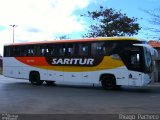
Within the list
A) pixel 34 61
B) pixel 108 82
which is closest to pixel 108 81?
pixel 108 82

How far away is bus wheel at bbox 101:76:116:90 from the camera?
25206 millimetres

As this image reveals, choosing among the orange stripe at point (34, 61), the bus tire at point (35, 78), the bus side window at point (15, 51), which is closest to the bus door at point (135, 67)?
the orange stripe at point (34, 61)

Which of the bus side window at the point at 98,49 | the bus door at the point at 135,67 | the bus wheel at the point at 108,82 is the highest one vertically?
the bus side window at the point at 98,49

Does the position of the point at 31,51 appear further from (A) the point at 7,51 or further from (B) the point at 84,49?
(B) the point at 84,49

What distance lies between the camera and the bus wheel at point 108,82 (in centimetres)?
2521

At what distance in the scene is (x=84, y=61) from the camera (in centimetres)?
2652

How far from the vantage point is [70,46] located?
89.8ft

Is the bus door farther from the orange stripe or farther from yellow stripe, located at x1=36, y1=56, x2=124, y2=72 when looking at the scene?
the orange stripe

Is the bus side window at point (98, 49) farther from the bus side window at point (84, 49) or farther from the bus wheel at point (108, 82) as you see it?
the bus wheel at point (108, 82)

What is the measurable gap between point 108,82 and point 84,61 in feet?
7.09

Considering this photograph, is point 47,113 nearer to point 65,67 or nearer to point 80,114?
point 80,114

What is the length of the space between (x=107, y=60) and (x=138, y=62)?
211 centimetres

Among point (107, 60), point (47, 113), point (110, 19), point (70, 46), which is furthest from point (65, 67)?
point (110, 19)

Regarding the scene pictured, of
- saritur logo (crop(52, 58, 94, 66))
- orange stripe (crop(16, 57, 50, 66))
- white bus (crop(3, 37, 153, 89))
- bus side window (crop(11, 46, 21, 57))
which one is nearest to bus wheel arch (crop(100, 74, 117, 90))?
white bus (crop(3, 37, 153, 89))
